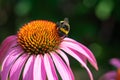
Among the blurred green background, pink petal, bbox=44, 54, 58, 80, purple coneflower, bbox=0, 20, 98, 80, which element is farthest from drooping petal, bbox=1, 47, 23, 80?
the blurred green background

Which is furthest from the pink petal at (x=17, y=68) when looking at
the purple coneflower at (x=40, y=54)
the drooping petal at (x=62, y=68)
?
the drooping petal at (x=62, y=68)

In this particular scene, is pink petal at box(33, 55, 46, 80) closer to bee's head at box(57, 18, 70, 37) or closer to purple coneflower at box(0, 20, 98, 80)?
purple coneflower at box(0, 20, 98, 80)

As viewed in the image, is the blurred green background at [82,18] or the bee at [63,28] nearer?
the bee at [63,28]

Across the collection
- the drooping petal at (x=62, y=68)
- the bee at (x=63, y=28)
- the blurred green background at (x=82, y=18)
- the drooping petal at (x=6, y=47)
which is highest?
the bee at (x=63, y=28)

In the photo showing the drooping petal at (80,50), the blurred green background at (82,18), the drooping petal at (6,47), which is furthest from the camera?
the blurred green background at (82,18)

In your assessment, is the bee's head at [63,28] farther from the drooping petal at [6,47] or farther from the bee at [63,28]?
the drooping petal at [6,47]

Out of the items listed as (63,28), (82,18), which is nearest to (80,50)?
(63,28)

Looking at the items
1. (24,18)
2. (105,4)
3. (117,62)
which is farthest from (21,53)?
(24,18)

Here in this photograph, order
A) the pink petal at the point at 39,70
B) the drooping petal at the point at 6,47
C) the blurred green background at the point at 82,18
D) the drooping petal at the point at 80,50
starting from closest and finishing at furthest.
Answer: the pink petal at the point at 39,70
the drooping petal at the point at 80,50
the drooping petal at the point at 6,47
the blurred green background at the point at 82,18
